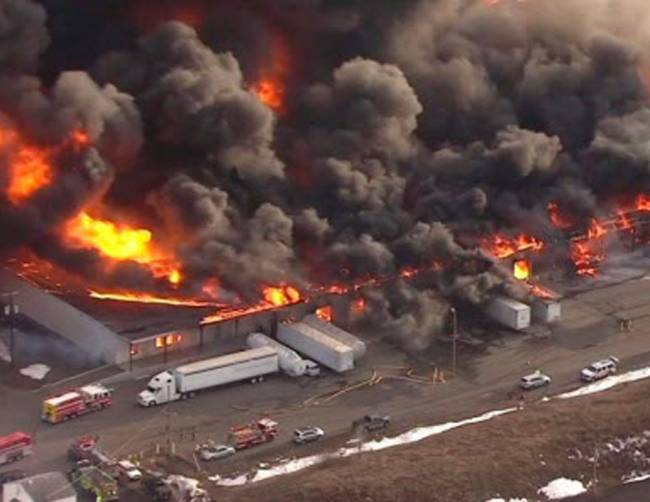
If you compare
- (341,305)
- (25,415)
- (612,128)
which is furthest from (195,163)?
(612,128)

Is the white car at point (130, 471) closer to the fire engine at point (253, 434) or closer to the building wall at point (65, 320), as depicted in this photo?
the fire engine at point (253, 434)

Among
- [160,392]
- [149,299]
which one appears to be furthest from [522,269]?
[160,392]

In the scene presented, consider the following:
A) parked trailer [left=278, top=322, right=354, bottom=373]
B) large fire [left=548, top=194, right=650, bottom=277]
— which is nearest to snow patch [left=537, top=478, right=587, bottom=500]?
parked trailer [left=278, top=322, right=354, bottom=373]

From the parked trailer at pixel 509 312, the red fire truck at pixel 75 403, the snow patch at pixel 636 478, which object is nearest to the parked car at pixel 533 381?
the parked trailer at pixel 509 312

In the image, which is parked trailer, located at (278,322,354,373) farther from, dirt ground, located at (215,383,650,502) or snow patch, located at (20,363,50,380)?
snow patch, located at (20,363,50,380)

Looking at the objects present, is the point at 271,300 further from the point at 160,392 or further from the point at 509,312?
the point at 509,312
